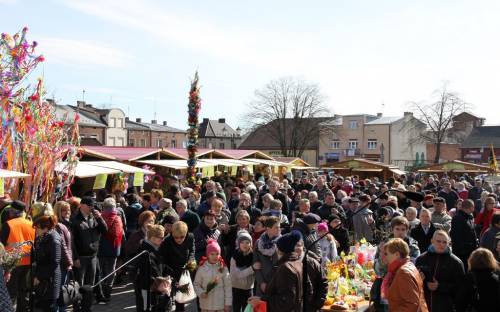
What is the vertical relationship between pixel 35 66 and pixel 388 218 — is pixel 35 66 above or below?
above

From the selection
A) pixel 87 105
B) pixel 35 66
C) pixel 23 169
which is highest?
pixel 87 105

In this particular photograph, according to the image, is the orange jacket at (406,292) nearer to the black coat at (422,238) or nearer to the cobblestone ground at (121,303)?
the black coat at (422,238)

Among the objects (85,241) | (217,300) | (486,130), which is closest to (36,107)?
(85,241)

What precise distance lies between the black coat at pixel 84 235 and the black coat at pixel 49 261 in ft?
3.95

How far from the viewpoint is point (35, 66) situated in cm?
1263

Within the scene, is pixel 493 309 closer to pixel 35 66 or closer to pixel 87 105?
pixel 35 66

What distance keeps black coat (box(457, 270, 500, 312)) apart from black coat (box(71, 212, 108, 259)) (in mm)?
5312

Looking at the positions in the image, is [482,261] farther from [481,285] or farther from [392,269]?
[392,269]

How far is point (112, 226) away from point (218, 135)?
74172 millimetres

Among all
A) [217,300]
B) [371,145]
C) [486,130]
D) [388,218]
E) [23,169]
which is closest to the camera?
[217,300]

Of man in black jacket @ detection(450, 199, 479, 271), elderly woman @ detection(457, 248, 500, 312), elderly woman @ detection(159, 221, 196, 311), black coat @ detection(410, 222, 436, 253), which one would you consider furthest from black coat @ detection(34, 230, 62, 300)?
man in black jacket @ detection(450, 199, 479, 271)

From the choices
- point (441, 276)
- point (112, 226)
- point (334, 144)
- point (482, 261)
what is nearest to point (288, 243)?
point (441, 276)

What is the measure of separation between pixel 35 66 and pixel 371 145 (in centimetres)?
5536

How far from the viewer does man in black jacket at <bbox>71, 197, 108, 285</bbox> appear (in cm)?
788
